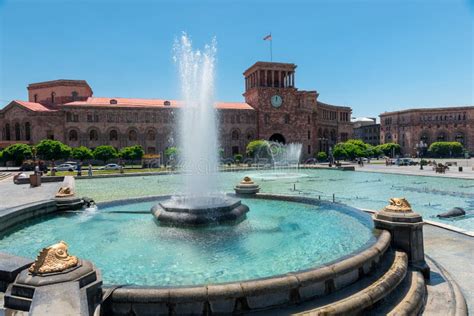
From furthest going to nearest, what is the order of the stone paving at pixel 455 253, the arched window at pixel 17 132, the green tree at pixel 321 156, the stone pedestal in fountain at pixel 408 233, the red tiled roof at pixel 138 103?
1. the green tree at pixel 321 156
2. the red tiled roof at pixel 138 103
3. the arched window at pixel 17 132
4. the stone pedestal in fountain at pixel 408 233
5. the stone paving at pixel 455 253

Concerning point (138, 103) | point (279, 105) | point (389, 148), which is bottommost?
point (389, 148)

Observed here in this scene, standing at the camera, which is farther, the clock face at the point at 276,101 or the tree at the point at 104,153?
the clock face at the point at 276,101

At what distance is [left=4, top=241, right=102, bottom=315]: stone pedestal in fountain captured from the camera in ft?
10.8

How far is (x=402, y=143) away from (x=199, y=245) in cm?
9578

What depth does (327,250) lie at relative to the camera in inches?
265

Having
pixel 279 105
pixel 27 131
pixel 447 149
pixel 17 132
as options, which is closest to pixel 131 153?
pixel 27 131

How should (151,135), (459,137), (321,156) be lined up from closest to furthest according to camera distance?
(151,135) < (321,156) < (459,137)

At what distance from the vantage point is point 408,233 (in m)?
6.34

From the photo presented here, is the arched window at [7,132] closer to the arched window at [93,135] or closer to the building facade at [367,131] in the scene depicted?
the arched window at [93,135]

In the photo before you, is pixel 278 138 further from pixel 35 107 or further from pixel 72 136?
pixel 35 107

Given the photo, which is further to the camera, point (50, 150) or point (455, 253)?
point (50, 150)

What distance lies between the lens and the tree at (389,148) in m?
81.6

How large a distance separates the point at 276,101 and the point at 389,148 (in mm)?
36491

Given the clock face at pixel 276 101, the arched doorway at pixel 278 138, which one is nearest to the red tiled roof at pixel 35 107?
the clock face at pixel 276 101
